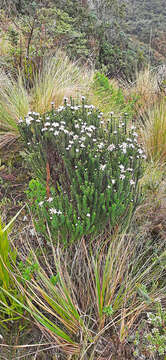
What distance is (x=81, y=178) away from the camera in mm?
2031

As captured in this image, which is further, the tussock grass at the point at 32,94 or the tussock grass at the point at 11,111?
the tussock grass at the point at 32,94

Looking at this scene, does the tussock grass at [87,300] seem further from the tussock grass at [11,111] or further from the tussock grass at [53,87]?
the tussock grass at [53,87]

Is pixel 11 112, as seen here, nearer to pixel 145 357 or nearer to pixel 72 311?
pixel 72 311

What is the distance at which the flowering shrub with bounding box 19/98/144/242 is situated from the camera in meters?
1.86

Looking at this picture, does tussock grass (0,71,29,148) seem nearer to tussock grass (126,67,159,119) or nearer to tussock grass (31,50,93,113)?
tussock grass (31,50,93,113)

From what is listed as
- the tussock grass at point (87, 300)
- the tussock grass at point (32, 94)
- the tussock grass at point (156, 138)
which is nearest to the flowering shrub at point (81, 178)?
the tussock grass at point (87, 300)

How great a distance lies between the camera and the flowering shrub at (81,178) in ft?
6.12

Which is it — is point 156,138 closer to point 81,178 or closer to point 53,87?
point 53,87

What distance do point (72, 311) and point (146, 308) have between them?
52 centimetres

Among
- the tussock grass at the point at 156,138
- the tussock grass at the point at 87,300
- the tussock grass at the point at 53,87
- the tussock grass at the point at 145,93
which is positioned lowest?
the tussock grass at the point at 87,300

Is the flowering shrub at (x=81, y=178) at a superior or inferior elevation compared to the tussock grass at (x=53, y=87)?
inferior

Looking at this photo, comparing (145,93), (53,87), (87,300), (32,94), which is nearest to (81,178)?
(87,300)

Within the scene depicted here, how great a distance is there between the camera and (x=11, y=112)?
350cm

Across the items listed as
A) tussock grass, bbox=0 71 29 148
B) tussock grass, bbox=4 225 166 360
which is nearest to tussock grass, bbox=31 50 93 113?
tussock grass, bbox=0 71 29 148
